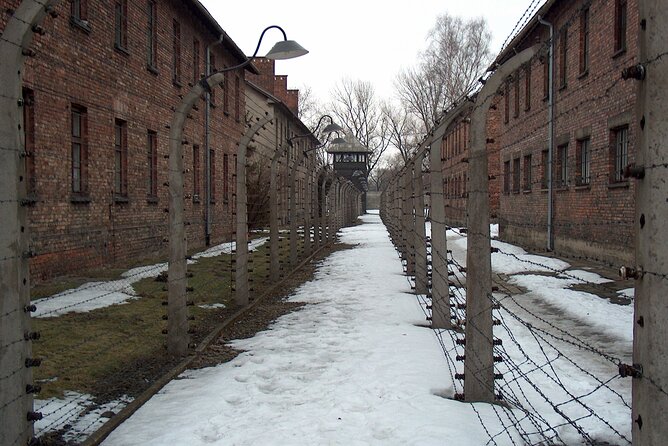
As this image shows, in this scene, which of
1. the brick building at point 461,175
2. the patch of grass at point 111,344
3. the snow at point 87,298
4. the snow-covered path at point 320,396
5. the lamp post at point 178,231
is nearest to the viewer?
the snow-covered path at point 320,396

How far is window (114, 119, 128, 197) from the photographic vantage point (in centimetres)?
1402

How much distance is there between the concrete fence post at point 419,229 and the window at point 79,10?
6.85m

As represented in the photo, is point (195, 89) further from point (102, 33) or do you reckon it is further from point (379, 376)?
point (102, 33)

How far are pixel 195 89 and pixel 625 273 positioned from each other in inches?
194

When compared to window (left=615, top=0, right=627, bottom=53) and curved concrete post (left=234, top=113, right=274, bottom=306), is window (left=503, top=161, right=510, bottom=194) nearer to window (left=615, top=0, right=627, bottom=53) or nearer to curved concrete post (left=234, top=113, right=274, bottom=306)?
window (left=615, top=0, right=627, bottom=53)

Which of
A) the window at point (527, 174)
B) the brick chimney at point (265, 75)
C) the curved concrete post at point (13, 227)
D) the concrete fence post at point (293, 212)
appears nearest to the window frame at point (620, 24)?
the window at point (527, 174)

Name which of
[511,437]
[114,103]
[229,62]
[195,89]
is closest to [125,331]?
[195,89]

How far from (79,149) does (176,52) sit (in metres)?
7.04

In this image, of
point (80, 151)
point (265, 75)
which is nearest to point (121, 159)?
point (80, 151)

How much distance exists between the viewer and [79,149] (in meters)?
12.3

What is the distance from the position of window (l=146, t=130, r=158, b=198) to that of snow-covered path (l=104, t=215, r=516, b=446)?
8.64 m

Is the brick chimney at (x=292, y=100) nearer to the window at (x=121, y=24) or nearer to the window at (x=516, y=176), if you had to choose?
the window at (x=516, y=176)

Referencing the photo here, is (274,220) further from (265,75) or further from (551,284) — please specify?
(265,75)

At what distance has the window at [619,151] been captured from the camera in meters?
13.8
